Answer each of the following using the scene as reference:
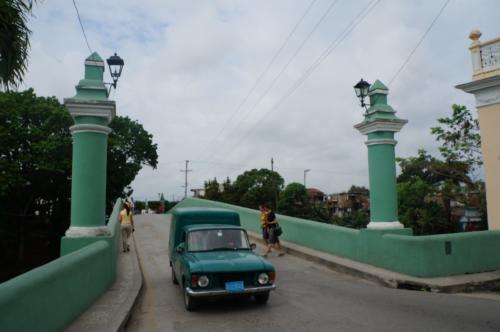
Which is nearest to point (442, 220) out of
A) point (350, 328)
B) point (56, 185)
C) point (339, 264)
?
point (339, 264)

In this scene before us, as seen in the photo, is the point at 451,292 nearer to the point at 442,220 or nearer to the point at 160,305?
the point at 160,305

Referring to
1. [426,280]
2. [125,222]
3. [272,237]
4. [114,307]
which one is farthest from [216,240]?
[125,222]

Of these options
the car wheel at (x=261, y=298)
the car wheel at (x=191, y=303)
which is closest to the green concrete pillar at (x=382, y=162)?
the car wheel at (x=261, y=298)

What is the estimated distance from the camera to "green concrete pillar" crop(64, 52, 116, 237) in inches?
368

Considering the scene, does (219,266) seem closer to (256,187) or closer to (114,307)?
(114,307)

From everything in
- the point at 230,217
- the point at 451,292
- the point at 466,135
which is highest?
the point at 466,135

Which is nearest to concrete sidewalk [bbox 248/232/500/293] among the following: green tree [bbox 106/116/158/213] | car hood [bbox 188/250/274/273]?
car hood [bbox 188/250/274/273]

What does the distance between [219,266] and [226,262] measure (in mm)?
207

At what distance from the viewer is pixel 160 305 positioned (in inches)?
318

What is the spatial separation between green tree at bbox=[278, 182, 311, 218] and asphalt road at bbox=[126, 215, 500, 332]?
46334mm

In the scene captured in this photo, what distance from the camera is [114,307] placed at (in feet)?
23.8

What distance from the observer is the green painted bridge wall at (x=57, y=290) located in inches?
178

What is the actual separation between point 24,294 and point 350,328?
442 centimetres

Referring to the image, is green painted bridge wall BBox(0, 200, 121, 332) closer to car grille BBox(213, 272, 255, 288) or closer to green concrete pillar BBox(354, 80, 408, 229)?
car grille BBox(213, 272, 255, 288)
